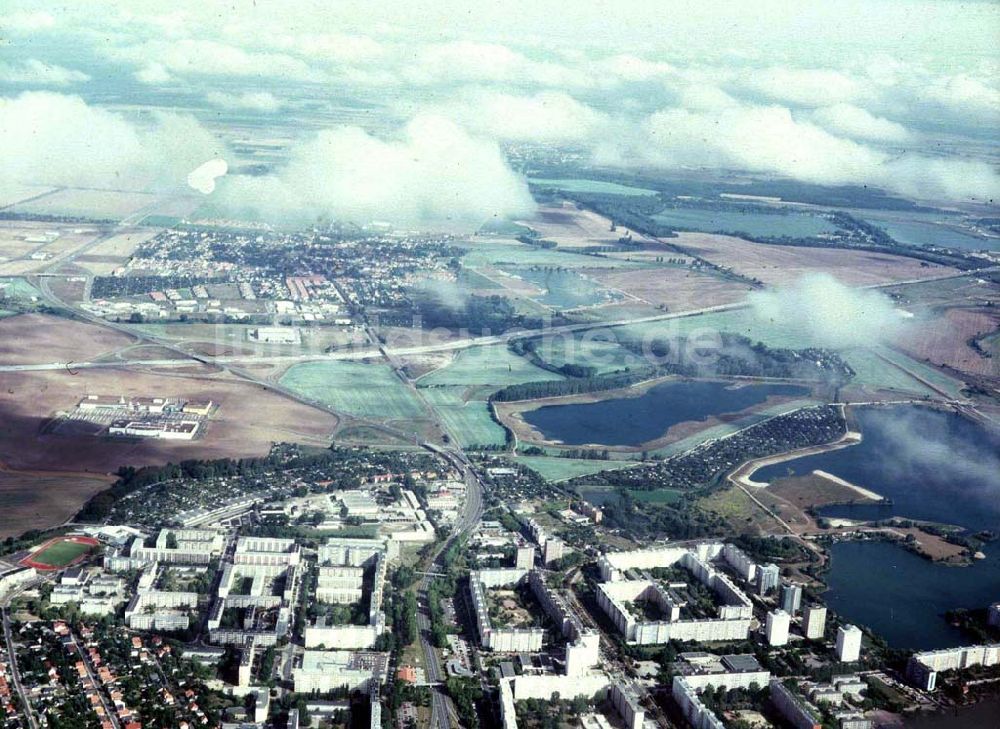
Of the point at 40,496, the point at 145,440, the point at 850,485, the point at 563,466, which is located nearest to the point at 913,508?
the point at 850,485

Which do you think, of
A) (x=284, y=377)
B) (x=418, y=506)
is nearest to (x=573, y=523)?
(x=418, y=506)

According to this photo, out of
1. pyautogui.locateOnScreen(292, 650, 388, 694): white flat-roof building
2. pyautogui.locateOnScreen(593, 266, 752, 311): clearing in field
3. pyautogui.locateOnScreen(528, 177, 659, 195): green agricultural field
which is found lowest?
pyautogui.locateOnScreen(292, 650, 388, 694): white flat-roof building

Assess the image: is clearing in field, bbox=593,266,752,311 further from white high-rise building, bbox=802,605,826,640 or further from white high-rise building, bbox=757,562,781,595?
white high-rise building, bbox=802,605,826,640

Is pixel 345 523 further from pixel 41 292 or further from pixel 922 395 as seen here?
pixel 41 292

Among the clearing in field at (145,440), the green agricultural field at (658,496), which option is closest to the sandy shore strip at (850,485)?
the green agricultural field at (658,496)

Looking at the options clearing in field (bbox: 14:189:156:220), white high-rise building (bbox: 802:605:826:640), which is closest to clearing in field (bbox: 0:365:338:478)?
white high-rise building (bbox: 802:605:826:640)

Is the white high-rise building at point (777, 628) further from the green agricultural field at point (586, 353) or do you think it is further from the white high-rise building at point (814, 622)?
the green agricultural field at point (586, 353)
